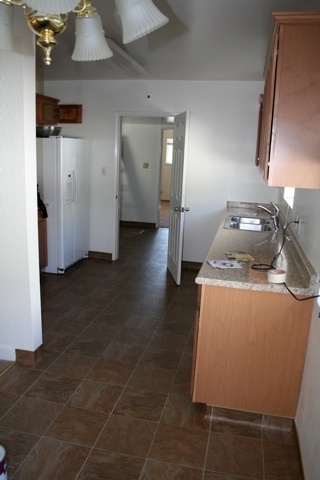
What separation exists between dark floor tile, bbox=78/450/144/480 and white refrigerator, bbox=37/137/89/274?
3114 mm

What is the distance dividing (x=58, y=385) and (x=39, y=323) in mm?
512

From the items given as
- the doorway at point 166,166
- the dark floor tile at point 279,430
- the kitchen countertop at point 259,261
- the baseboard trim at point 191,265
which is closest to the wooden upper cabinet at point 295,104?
the kitchen countertop at point 259,261

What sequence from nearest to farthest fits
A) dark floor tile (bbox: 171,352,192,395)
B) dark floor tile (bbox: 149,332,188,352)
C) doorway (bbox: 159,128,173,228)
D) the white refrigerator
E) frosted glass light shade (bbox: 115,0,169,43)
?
frosted glass light shade (bbox: 115,0,169,43), dark floor tile (bbox: 171,352,192,395), dark floor tile (bbox: 149,332,188,352), the white refrigerator, doorway (bbox: 159,128,173,228)

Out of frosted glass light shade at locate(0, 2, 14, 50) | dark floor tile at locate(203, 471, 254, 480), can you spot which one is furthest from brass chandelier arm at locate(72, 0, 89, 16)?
dark floor tile at locate(203, 471, 254, 480)

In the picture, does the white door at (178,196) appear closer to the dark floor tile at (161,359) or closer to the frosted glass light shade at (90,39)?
the dark floor tile at (161,359)

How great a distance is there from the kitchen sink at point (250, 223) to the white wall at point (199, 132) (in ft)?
2.47

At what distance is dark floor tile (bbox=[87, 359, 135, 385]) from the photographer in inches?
107

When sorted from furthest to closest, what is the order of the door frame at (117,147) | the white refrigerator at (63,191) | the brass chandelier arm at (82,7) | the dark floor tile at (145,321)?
1. the door frame at (117,147)
2. the white refrigerator at (63,191)
3. the dark floor tile at (145,321)
4. the brass chandelier arm at (82,7)

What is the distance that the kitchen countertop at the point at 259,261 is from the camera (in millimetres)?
2164

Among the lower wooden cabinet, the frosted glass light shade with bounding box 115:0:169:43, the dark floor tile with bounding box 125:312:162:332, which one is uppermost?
the frosted glass light shade with bounding box 115:0:169:43

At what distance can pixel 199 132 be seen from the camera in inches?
199

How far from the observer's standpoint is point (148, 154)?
8.23 m

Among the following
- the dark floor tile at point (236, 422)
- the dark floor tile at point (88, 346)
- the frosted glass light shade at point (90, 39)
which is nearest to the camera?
the frosted glass light shade at point (90, 39)

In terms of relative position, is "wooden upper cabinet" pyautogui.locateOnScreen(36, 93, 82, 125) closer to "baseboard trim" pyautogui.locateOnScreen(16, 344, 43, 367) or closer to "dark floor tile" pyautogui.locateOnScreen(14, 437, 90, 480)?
"baseboard trim" pyautogui.locateOnScreen(16, 344, 43, 367)
